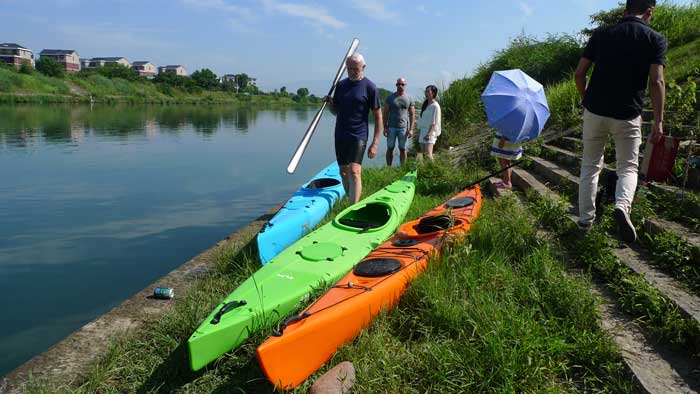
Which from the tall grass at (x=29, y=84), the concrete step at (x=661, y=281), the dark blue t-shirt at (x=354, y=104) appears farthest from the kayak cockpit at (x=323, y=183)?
the tall grass at (x=29, y=84)

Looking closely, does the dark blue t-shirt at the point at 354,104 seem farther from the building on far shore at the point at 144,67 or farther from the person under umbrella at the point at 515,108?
the building on far shore at the point at 144,67

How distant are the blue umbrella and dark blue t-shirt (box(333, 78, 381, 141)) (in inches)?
56.1

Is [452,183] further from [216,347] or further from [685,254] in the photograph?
[216,347]

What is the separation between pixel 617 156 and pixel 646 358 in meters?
1.63

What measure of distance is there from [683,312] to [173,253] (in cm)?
556

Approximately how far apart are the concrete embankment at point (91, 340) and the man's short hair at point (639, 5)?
407 centimetres

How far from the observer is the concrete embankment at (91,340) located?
8.46ft

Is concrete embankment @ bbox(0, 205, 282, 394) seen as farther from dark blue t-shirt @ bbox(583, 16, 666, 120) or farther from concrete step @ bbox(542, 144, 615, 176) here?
concrete step @ bbox(542, 144, 615, 176)

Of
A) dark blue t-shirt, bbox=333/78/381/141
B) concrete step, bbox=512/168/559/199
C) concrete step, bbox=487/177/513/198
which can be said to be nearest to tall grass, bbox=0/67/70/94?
dark blue t-shirt, bbox=333/78/381/141

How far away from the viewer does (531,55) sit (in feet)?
43.9

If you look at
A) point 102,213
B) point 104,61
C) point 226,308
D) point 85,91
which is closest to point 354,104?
point 226,308

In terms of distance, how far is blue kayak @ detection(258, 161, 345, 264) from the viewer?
414cm

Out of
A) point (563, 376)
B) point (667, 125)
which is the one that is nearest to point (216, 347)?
point (563, 376)

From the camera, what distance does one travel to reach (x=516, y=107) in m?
4.95
